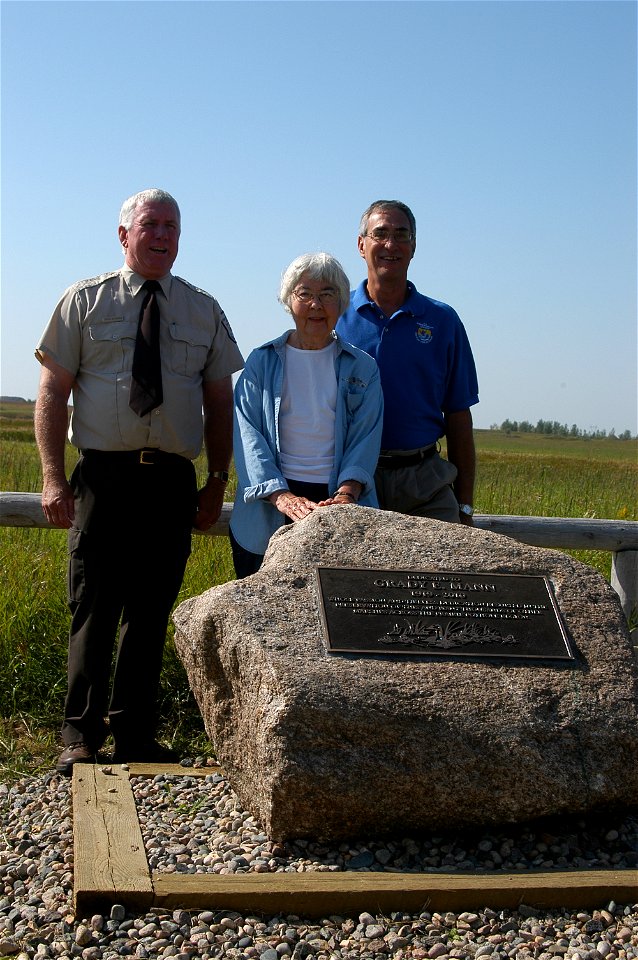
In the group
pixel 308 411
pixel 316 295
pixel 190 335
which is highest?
pixel 316 295

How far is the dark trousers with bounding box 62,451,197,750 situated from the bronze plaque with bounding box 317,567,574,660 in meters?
0.99

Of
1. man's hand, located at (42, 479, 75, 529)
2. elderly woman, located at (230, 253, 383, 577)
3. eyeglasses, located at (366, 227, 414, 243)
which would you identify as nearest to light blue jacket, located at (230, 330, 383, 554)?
elderly woman, located at (230, 253, 383, 577)

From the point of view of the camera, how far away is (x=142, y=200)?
4461 millimetres

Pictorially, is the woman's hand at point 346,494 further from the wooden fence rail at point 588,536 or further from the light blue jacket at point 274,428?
the wooden fence rail at point 588,536

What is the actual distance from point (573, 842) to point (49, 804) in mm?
2126

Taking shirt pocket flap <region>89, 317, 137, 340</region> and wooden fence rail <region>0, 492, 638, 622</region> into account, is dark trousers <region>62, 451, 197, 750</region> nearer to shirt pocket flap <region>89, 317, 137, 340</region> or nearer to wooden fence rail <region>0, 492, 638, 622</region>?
shirt pocket flap <region>89, 317, 137, 340</region>

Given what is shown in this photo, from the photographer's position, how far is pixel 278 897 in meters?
3.13

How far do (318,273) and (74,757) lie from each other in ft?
7.84

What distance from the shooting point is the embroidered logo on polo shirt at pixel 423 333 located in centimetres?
481

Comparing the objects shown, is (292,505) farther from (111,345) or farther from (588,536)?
(588,536)

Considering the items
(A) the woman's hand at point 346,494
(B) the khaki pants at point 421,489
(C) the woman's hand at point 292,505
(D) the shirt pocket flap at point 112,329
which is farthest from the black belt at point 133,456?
(B) the khaki pants at point 421,489

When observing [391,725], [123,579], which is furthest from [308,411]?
[391,725]

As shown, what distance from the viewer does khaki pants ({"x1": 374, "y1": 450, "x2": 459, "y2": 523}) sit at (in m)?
4.80
